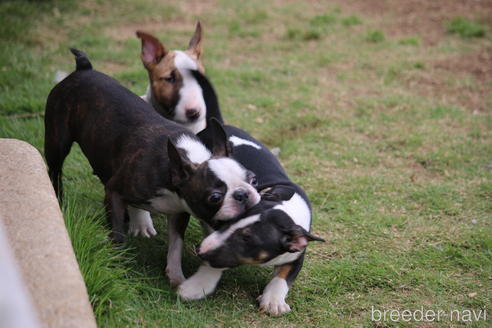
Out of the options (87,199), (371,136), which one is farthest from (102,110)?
(371,136)

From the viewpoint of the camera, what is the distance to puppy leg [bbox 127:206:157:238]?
4352 mm

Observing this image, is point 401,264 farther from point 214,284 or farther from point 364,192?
point 214,284

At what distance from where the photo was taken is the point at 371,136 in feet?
20.8

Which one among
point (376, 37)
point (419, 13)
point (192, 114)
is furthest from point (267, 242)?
point (419, 13)

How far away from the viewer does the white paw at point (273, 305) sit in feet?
12.0

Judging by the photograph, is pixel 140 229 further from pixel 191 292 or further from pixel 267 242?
pixel 267 242

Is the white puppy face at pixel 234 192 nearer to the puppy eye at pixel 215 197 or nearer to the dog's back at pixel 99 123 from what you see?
the puppy eye at pixel 215 197

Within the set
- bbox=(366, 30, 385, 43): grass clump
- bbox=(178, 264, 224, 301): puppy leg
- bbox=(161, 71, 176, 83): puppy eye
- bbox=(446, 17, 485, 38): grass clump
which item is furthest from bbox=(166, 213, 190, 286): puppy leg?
bbox=(446, 17, 485, 38): grass clump

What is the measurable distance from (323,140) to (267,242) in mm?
2877

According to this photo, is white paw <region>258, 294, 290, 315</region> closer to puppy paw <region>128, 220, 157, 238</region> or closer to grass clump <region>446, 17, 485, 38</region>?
Answer: puppy paw <region>128, 220, 157, 238</region>

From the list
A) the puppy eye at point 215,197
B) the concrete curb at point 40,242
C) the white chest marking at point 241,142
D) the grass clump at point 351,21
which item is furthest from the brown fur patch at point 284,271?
the grass clump at point 351,21

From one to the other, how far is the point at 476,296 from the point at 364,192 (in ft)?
5.00

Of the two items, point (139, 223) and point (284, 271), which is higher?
point (284, 271)

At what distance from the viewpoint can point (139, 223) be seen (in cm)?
437
